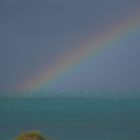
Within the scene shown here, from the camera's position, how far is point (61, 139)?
144 feet

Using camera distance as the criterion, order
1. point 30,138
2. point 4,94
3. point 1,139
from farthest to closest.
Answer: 1. point 4,94
2. point 1,139
3. point 30,138

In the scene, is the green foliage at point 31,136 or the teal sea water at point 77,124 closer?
the green foliage at point 31,136

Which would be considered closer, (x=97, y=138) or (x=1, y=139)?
(x=1, y=139)

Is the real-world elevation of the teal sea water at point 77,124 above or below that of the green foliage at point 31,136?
above

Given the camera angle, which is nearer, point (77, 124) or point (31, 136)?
point (31, 136)

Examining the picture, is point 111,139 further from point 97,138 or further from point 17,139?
point 17,139

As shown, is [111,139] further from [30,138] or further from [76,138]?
[30,138]

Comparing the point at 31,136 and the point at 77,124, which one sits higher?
the point at 77,124

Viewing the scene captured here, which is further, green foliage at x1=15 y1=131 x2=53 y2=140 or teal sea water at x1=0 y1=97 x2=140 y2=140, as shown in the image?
teal sea water at x1=0 y1=97 x2=140 y2=140

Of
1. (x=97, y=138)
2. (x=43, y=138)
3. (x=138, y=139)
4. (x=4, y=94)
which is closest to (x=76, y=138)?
(x=97, y=138)

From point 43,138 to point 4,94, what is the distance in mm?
181717

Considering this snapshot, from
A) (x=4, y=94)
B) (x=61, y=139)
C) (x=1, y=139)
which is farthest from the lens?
(x=4, y=94)

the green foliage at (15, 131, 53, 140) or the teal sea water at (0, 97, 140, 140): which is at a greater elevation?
the teal sea water at (0, 97, 140, 140)

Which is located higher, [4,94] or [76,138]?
[4,94]
